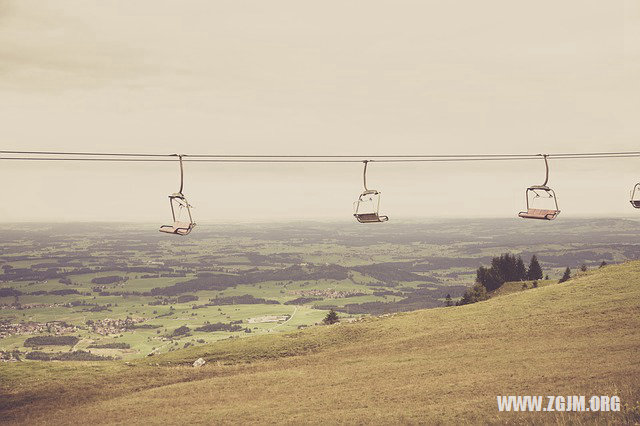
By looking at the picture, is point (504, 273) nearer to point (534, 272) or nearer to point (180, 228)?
point (534, 272)

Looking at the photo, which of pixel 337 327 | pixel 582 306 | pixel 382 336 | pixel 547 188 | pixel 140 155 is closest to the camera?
pixel 140 155

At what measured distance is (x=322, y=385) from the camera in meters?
38.7

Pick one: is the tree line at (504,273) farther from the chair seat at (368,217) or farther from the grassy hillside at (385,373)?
the chair seat at (368,217)

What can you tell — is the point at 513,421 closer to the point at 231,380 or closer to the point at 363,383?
the point at 363,383

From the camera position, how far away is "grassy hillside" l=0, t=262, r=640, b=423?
30016mm

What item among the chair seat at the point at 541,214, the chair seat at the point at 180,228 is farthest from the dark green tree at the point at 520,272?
the chair seat at the point at 180,228

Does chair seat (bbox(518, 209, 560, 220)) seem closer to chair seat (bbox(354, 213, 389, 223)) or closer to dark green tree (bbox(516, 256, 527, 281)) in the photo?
chair seat (bbox(354, 213, 389, 223))

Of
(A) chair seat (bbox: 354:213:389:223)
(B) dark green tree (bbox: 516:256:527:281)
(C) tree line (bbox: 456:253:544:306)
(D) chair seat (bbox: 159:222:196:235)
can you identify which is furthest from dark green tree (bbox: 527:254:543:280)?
(D) chair seat (bbox: 159:222:196:235)

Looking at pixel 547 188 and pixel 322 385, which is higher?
pixel 547 188

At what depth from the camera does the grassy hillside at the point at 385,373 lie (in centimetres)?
3002

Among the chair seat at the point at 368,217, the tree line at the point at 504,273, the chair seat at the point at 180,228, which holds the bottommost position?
the tree line at the point at 504,273

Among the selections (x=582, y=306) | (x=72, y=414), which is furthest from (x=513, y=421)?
(x=582, y=306)

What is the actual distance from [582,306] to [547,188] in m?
38.3

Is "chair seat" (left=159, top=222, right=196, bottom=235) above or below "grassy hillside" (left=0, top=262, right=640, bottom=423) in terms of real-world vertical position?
above
